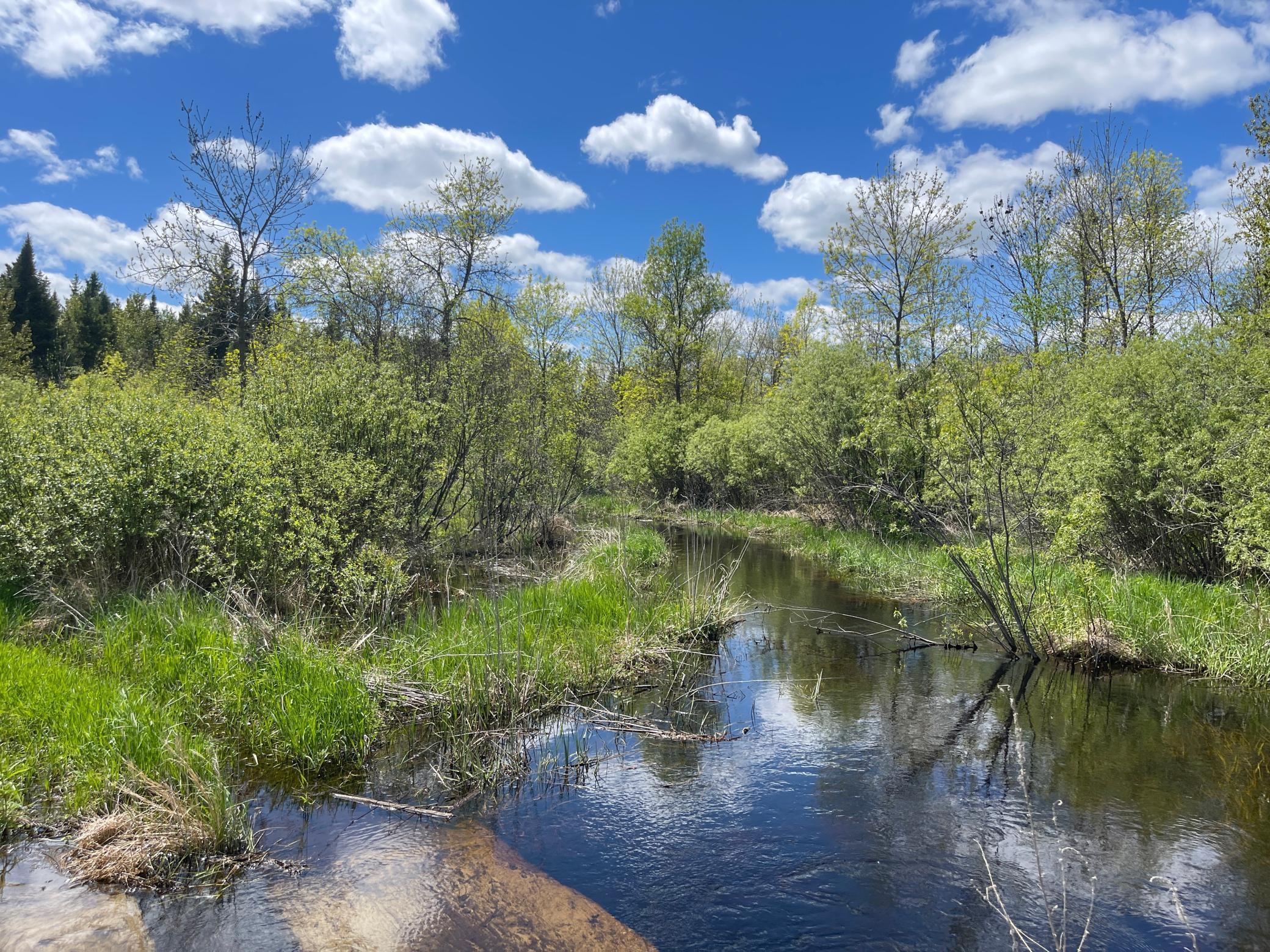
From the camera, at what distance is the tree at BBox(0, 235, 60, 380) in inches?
2239

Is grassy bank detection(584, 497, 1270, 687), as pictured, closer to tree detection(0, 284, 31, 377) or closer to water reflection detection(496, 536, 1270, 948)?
water reflection detection(496, 536, 1270, 948)

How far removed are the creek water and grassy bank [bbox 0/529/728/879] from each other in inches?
16.2

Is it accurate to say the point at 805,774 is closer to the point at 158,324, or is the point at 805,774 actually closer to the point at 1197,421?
the point at 1197,421

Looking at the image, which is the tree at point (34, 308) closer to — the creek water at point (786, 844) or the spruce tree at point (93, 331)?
the spruce tree at point (93, 331)

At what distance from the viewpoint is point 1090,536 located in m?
12.2

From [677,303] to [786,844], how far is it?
111ft

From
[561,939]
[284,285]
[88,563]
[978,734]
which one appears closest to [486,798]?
[561,939]

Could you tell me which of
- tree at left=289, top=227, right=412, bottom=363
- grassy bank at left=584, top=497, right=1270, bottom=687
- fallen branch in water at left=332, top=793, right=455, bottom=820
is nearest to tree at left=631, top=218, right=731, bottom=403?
tree at left=289, top=227, right=412, bottom=363

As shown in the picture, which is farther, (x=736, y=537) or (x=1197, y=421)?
(x=736, y=537)

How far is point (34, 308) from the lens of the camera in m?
58.7

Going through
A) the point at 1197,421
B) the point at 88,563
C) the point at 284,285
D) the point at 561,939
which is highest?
the point at 284,285

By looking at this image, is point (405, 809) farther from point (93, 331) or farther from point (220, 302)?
point (93, 331)

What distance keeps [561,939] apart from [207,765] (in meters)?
2.98

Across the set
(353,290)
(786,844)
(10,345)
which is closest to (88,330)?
(10,345)
